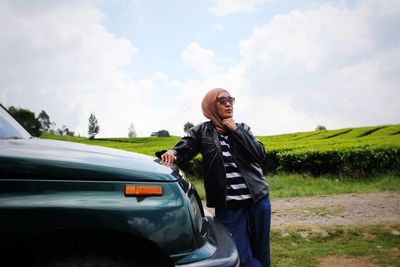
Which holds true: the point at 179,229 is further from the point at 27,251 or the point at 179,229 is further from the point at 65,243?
the point at 27,251

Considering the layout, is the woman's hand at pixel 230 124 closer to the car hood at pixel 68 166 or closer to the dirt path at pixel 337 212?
the car hood at pixel 68 166

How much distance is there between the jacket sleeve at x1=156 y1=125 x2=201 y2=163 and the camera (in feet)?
9.72

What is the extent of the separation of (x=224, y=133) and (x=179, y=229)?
1457 mm

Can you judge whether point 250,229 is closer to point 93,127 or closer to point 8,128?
point 8,128

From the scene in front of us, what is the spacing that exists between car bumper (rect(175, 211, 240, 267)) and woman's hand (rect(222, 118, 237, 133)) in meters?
0.82

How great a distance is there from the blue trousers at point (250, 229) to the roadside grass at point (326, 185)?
220 inches

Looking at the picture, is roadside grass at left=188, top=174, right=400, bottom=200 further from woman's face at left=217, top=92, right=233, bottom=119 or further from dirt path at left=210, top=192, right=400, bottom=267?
woman's face at left=217, top=92, right=233, bottom=119

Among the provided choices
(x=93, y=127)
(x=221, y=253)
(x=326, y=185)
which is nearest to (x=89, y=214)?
(x=221, y=253)

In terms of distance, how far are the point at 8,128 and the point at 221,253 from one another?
179cm

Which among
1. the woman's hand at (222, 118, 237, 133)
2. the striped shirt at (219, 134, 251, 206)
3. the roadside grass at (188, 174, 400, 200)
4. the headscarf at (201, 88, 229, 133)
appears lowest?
the roadside grass at (188, 174, 400, 200)

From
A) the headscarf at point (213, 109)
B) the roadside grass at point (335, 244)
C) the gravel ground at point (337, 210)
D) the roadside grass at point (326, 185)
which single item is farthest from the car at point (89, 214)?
the roadside grass at point (326, 185)

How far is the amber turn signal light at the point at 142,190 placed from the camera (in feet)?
5.31

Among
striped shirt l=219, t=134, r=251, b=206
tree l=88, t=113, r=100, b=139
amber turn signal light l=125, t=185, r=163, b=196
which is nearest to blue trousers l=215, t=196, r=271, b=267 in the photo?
striped shirt l=219, t=134, r=251, b=206

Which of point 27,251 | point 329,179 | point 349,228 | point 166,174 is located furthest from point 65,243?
point 329,179
